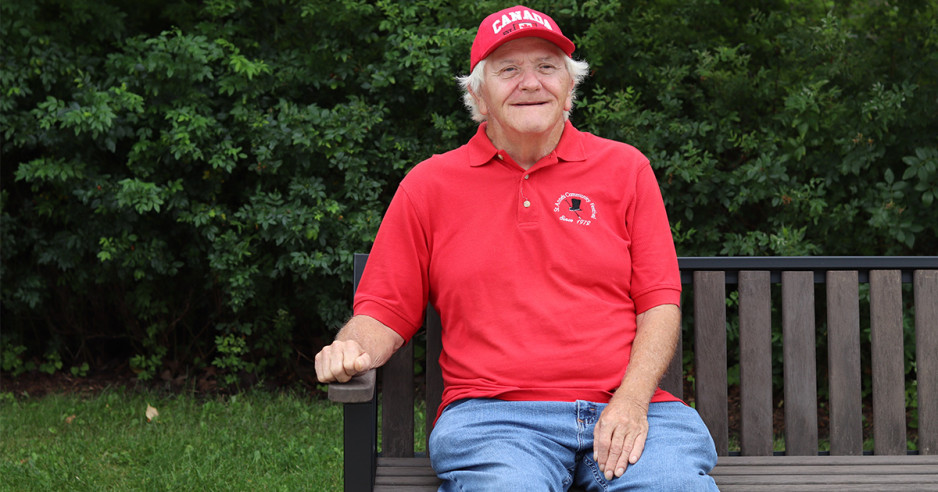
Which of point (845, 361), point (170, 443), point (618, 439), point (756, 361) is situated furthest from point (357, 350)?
point (170, 443)

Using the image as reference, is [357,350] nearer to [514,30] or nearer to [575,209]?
[575,209]

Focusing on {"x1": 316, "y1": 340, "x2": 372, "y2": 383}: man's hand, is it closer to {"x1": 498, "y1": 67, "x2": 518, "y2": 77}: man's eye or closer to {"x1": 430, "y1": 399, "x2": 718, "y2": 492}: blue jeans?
{"x1": 430, "y1": 399, "x2": 718, "y2": 492}: blue jeans

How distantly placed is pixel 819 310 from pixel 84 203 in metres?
4.01

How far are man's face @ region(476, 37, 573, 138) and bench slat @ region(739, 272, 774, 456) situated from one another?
2.97 ft

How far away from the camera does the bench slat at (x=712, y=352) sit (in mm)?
3049

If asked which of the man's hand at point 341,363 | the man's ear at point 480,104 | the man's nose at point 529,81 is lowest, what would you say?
the man's hand at point 341,363

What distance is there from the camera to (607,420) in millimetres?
2402

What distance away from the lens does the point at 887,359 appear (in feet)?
10.1

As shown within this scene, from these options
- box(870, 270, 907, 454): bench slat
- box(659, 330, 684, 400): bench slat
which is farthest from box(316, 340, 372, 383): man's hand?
box(870, 270, 907, 454): bench slat

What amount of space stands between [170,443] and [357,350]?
Answer: 92.7 inches

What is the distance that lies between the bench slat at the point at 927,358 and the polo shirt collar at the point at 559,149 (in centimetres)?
126

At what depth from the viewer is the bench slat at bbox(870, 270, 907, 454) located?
121 inches

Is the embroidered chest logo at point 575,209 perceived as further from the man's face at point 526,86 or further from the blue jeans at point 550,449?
the blue jeans at point 550,449

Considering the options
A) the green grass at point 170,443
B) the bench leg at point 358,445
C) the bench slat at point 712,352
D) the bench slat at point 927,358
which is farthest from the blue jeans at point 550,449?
the green grass at point 170,443
